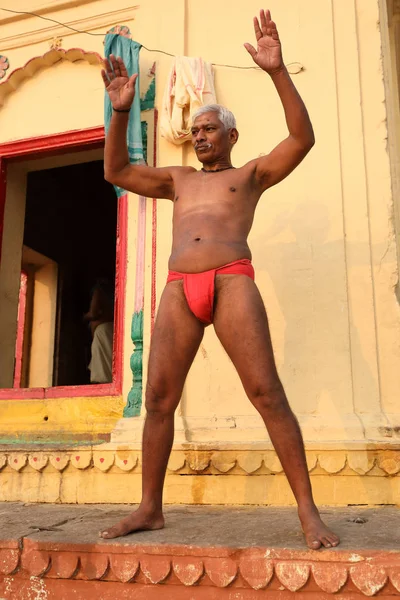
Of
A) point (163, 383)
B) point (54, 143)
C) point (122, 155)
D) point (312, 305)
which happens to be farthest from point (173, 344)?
point (54, 143)

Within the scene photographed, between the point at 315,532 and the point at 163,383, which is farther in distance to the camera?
the point at 163,383

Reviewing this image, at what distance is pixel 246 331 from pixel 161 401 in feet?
1.61

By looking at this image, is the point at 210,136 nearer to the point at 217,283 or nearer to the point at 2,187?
the point at 217,283

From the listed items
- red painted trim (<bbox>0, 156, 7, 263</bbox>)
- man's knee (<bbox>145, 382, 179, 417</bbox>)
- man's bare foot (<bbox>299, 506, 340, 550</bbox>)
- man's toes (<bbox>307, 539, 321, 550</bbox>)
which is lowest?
man's toes (<bbox>307, 539, 321, 550</bbox>)

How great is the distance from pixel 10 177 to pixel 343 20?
295cm

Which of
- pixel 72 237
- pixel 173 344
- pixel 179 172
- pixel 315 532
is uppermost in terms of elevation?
pixel 72 237

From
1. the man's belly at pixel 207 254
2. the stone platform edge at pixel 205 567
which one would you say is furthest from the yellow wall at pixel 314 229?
the stone platform edge at pixel 205 567

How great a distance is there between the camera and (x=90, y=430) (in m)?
3.86

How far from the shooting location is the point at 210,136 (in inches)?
106

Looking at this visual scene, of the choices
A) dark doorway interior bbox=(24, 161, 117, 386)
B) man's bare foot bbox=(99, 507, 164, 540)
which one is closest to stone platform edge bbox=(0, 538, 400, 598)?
man's bare foot bbox=(99, 507, 164, 540)

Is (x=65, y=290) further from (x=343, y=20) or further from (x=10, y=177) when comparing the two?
(x=343, y=20)

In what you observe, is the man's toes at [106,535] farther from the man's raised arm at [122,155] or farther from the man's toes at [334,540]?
the man's raised arm at [122,155]

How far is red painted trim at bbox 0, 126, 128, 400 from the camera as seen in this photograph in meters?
3.96

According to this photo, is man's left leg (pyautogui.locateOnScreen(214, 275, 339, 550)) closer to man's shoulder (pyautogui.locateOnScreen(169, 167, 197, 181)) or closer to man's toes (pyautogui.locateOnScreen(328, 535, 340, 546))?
man's toes (pyautogui.locateOnScreen(328, 535, 340, 546))
